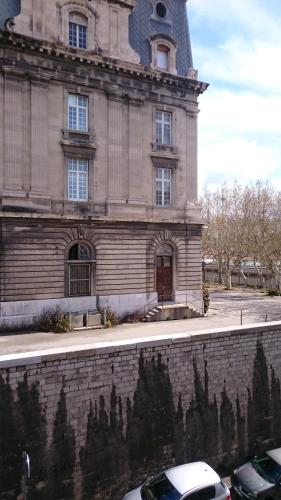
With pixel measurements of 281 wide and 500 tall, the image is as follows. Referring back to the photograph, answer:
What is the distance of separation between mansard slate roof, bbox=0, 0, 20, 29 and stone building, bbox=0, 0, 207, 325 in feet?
0.17

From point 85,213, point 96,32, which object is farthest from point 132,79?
point 85,213

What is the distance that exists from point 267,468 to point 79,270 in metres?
13.7

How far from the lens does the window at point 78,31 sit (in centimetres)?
2277

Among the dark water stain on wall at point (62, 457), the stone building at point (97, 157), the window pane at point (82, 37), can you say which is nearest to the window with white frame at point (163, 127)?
the stone building at point (97, 157)

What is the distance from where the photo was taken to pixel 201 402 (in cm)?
1485

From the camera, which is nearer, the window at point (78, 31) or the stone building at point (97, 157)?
the stone building at point (97, 157)

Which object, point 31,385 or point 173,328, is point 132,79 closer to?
point 173,328

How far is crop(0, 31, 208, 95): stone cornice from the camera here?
20.7 m

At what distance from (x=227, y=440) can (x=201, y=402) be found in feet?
6.08

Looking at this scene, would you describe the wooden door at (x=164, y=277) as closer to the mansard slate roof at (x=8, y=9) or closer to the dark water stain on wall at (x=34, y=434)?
the dark water stain on wall at (x=34, y=434)

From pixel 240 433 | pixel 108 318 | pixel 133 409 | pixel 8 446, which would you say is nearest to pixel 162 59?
pixel 108 318

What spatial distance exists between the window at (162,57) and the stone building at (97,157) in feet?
0.23

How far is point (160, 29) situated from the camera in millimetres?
25828

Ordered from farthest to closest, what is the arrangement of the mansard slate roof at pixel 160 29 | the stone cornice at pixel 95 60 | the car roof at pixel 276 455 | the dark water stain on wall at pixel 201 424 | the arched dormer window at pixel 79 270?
1. the mansard slate roof at pixel 160 29
2. the arched dormer window at pixel 79 270
3. the stone cornice at pixel 95 60
4. the dark water stain on wall at pixel 201 424
5. the car roof at pixel 276 455
